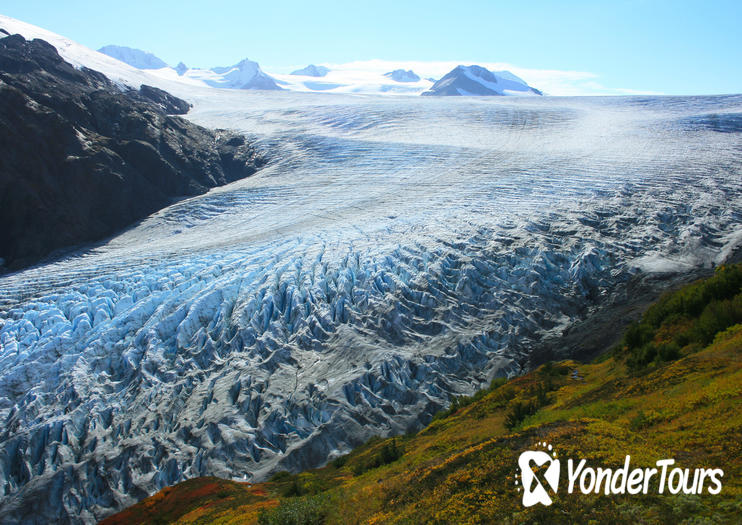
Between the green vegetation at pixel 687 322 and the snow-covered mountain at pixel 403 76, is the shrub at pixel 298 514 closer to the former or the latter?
the green vegetation at pixel 687 322

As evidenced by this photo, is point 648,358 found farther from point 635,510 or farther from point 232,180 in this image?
point 232,180

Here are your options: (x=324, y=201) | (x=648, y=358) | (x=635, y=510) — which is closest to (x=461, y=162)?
(x=324, y=201)

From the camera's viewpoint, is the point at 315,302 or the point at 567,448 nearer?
the point at 567,448

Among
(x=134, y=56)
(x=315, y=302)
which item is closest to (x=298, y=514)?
(x=315, y=302)

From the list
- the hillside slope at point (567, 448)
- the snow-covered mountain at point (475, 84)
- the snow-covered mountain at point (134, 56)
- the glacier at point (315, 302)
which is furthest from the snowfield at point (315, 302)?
the snow-covered mountain at point (134, 56)
